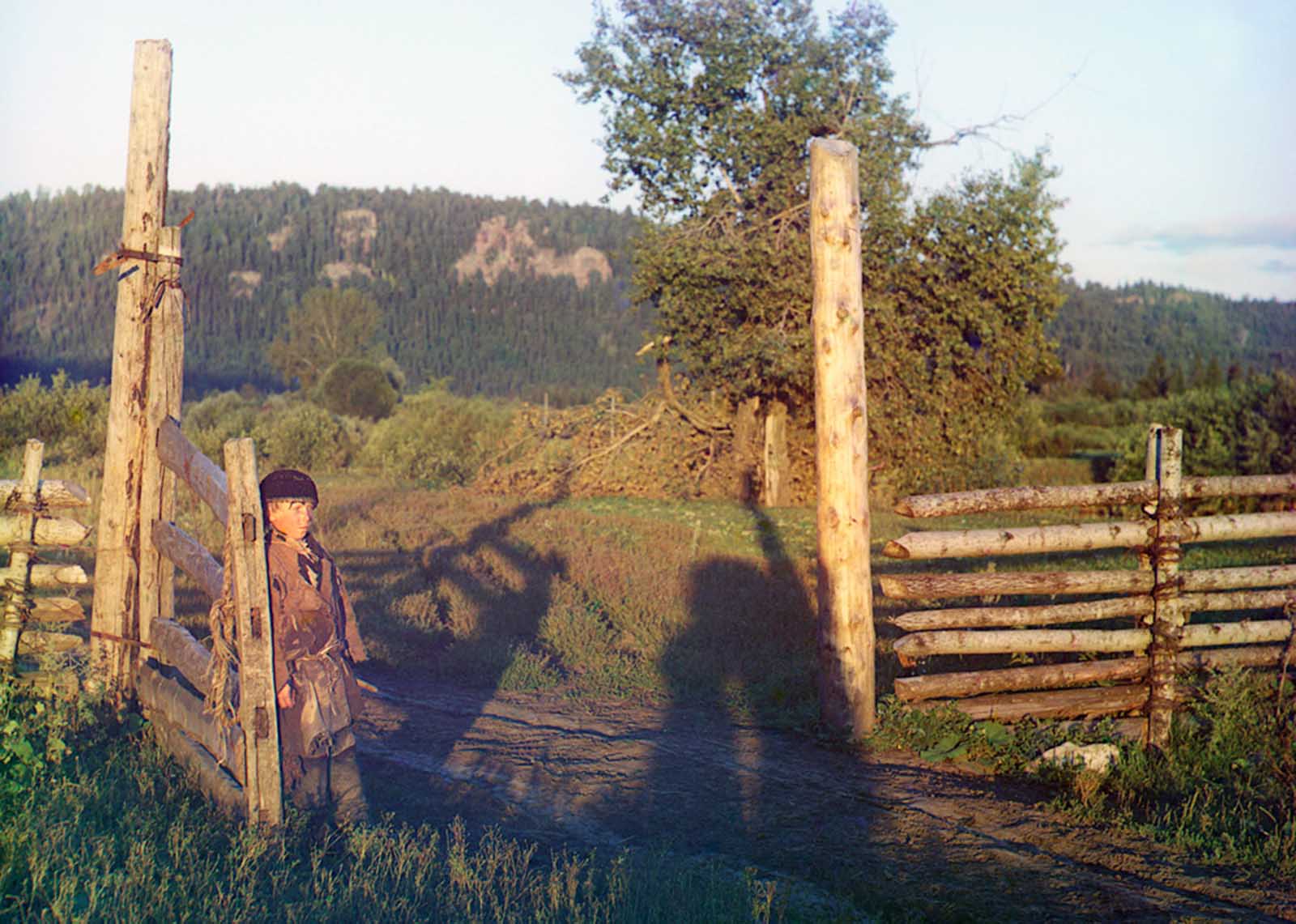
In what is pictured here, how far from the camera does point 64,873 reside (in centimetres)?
397

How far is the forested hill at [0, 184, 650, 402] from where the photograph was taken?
79500 mm

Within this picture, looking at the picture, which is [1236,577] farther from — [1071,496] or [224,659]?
[224,659]

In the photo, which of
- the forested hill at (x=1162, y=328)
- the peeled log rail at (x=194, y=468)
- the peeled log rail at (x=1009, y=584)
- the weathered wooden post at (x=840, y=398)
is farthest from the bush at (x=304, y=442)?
the forested hill at (x=1162, y=328)

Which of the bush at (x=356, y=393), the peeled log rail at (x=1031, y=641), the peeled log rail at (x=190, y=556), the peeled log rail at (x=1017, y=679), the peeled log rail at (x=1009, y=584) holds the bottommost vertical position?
the peeled log rail at (x=1017, y=679)

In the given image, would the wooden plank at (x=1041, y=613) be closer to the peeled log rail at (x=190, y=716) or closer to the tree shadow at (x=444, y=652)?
the tree shadow at (x=444, y=652)

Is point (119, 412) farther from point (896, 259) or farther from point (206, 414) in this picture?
point (206, 414)

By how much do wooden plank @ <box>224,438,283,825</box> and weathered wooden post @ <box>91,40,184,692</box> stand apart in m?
1.93

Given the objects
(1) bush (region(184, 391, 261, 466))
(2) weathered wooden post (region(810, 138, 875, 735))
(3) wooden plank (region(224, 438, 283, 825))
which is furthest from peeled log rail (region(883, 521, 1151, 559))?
(1) bush (region(184, 391, 261, 466))

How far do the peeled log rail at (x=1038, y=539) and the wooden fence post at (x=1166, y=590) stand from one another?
5.7 inches

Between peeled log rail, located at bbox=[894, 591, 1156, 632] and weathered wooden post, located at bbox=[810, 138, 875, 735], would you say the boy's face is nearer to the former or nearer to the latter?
weathered wooden post, located at bbox=[810, 138, 875, 735]

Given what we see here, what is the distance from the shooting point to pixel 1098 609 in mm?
7012

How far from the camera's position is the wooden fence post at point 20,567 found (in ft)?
20.4

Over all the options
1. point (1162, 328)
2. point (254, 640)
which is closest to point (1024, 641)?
point (254, 640)

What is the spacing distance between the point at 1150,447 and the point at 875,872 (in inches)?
138
